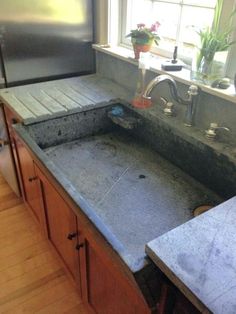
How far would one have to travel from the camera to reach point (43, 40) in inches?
70.9

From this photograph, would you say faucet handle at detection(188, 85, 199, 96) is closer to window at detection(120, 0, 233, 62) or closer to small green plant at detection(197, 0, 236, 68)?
small green plant at detection(197, 0, 236, 68)

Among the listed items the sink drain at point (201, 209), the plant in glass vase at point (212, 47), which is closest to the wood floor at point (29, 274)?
the sink drain at point (201, 209)

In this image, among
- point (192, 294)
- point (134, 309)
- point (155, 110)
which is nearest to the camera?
point (192, 294)

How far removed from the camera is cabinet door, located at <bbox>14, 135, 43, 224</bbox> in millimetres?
1576

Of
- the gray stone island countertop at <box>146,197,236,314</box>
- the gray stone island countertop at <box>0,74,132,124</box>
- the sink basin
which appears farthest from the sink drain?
the gray stone island countertop at <box>0,74,132,124</box>

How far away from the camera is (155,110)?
4.94ft

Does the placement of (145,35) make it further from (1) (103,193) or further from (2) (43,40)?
(1) (103,193)

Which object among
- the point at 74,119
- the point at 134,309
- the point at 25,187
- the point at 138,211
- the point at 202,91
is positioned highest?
the point at 202,91

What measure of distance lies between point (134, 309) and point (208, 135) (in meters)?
0.74

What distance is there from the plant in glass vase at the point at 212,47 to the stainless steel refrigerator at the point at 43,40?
0.89 metres

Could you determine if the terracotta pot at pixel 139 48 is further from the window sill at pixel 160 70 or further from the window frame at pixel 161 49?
the window frame at pixel 161 49

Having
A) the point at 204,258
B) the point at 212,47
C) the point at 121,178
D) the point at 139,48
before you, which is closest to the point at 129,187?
the point at 121,178

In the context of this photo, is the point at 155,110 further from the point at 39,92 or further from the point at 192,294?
the point at 192,294

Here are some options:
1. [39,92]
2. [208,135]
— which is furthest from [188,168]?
[39,92]
